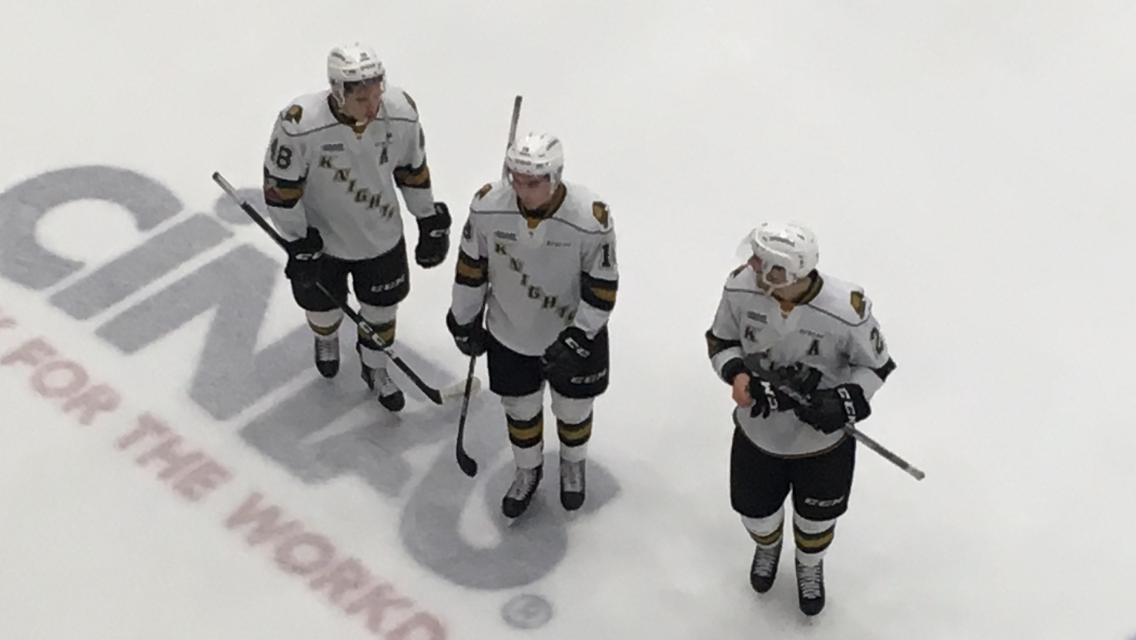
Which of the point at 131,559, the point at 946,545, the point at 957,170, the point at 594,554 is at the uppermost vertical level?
the point at 957,170

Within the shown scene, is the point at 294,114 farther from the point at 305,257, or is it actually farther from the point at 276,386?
the point at 276,386

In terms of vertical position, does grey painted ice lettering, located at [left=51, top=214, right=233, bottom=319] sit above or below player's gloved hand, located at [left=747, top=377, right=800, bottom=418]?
below

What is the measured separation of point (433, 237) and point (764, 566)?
1.23m

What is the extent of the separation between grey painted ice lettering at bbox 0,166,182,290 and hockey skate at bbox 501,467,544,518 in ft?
5.62

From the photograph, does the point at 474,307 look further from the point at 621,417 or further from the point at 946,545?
the point at 946,545

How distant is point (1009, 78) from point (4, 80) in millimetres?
3926

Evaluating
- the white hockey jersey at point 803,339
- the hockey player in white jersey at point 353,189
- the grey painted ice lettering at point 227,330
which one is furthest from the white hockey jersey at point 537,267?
the grey painted ice lettering at point 227,330

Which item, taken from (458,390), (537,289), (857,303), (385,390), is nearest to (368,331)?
(385,390)

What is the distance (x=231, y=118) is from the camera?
4918mm

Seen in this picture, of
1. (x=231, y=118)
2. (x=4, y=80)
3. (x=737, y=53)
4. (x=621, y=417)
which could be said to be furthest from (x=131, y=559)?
(x=737, y=53)

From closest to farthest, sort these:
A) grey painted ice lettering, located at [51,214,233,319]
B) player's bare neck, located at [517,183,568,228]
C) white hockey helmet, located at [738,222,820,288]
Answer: white hockey helmet, located at [738,222,820,288] → player's bare neck, located at [517,183,568,228] → grey painted ice lettering, located at [51,214,233,319]

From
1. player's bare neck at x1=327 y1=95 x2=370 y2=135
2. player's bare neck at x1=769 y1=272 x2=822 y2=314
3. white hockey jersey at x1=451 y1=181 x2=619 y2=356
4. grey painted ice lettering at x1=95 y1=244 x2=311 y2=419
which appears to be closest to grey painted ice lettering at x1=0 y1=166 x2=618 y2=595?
grey painted ice lettering at x1=95 y1=244 x2=311 y2=419

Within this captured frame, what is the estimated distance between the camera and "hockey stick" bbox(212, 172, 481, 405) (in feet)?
11.3

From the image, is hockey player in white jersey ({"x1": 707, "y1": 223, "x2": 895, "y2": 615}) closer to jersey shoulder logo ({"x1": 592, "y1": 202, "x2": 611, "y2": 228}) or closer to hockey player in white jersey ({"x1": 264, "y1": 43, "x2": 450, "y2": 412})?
jersey shoulder logo ({"x1": 592, "y1": 202, "x2": 611, "y2": 228})
